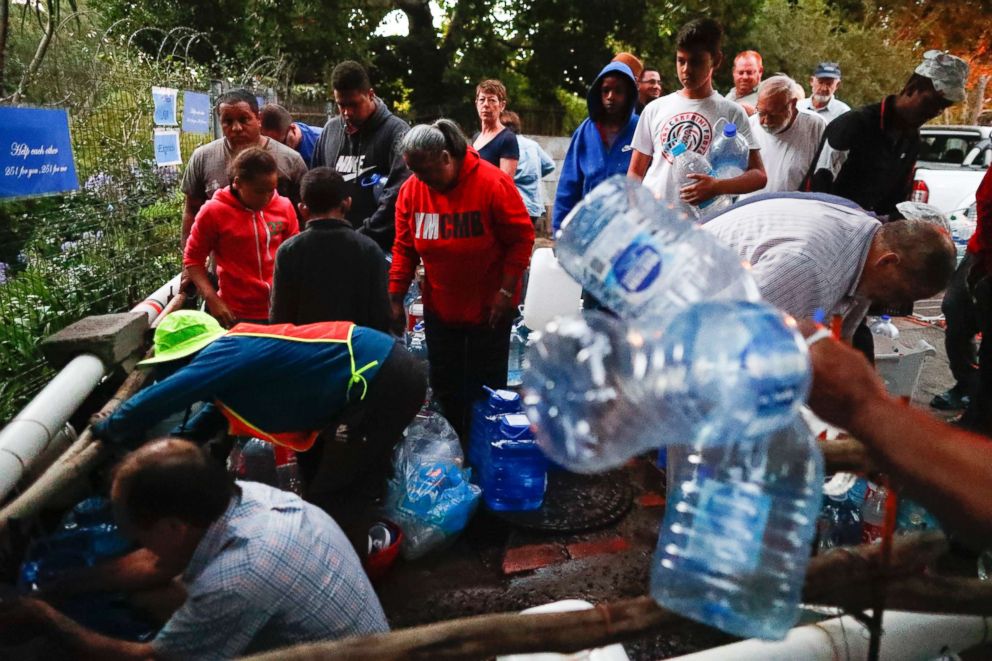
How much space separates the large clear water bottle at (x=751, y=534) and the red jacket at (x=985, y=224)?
125 inches

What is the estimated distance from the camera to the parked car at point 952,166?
868cm

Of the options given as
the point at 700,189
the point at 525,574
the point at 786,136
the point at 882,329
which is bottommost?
the point at 525,574

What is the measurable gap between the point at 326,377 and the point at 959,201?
9.12 m

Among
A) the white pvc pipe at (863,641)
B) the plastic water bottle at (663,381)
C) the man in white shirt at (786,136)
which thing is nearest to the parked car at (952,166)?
the man in white shirt at (786,136)

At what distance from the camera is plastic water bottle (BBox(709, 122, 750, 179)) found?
12.0 feet

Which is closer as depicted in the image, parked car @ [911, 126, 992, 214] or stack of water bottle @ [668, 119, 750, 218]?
stack of water bottle @ [668, 119, 750, 218]

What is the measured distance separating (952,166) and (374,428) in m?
10.5

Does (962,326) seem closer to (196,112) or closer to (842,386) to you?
(842,386)

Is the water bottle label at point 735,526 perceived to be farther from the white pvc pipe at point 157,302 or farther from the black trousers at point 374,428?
the white pvc pipe at point 157,302

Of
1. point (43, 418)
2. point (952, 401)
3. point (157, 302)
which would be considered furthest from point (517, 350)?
point (43, 418)

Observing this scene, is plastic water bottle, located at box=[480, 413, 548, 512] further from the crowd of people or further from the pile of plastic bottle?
the pile of plastic bottle

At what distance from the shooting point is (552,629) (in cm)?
122

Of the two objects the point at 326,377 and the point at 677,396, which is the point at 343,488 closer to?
the point at 326,377

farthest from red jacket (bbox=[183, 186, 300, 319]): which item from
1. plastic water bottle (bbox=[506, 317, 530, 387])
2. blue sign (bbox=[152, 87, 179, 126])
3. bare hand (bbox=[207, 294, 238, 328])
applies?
blue sign (bbox=[152, 87, 179, 126])
